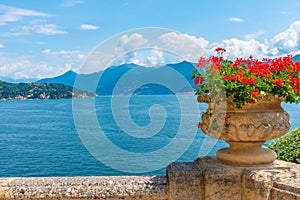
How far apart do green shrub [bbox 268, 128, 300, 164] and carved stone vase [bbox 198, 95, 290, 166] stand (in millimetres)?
1967

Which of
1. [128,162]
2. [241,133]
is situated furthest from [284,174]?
[128,162]

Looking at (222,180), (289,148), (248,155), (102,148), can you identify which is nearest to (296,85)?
(248,155)

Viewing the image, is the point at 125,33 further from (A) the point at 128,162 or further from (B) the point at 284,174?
(A) the point at 128,162

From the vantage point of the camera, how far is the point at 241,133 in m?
3.09

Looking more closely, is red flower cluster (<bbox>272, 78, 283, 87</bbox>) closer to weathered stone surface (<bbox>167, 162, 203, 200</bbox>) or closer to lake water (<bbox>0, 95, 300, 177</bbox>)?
weathered stone surface (<bbox>167, 162, 203, 200</bbox>)

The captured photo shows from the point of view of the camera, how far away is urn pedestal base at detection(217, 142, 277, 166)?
10.6 feet

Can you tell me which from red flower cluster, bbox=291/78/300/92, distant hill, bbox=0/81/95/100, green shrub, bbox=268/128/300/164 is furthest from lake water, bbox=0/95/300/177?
distant hill, bbox=0/81/95/100

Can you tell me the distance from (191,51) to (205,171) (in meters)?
1.81

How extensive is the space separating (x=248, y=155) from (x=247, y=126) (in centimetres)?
35

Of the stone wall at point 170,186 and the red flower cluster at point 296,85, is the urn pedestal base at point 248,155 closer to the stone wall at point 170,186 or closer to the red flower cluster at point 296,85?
the stone wall at point 170,186

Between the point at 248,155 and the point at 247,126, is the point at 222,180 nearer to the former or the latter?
the point at 248,155

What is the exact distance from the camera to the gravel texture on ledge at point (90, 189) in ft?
10.5

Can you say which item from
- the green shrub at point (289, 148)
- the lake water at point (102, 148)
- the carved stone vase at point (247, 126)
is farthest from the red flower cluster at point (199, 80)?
the lake water at point (102, 148)

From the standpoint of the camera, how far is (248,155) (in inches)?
127
